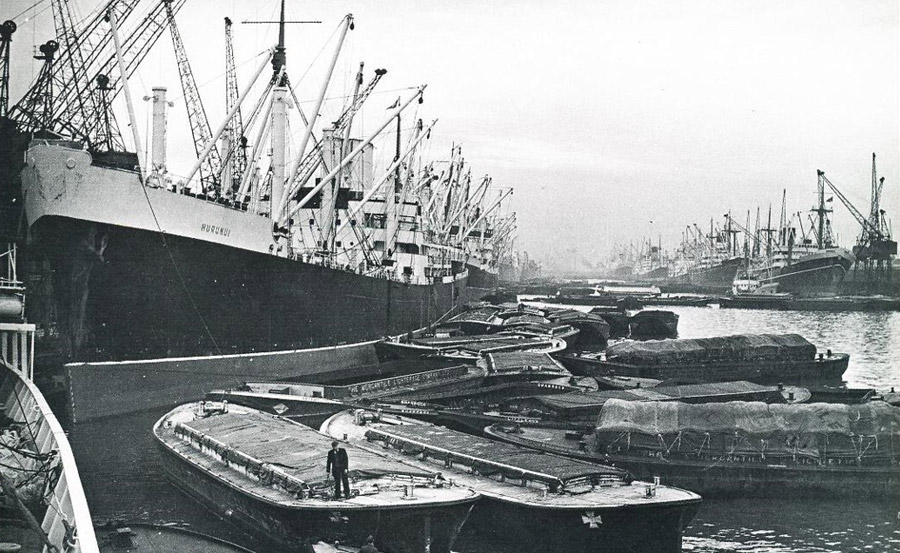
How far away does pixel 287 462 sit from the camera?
1828 centimetres

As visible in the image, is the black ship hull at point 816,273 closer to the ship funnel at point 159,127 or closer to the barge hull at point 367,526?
the ship funnel at point 159,127

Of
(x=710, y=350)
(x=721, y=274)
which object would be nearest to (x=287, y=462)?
(x=710, y=350)

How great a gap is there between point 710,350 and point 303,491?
36.2m

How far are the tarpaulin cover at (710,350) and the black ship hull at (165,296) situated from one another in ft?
53.4

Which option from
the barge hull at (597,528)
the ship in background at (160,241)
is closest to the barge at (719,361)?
the ship in background at (160,241)

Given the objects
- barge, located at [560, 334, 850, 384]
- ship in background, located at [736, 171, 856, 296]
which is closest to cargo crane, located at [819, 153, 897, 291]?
ship in background, located at [736, 171, 856, 296]

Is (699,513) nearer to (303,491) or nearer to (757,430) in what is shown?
(757,430)

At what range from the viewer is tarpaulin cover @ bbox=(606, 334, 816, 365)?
154 ft

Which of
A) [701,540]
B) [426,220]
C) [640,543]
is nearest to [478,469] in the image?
[640,543]

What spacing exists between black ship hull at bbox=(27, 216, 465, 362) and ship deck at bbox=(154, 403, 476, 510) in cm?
800

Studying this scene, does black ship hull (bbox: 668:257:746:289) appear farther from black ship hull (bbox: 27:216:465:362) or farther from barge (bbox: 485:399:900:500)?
barge (bbox: 485:399:900:500)

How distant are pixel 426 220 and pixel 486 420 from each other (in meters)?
57.6

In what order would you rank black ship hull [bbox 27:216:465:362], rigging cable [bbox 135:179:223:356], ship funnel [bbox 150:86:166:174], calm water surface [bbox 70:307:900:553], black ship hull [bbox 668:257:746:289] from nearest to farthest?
calm water surface [bbox 70:307:900:553] → black ship hull [bbox 27:216:465:362] → rigging cable [bbox 135:179:223:356] → ship funnel [bbox 150:86:166:174] → black ship hull [bbox 668:257:746:289]

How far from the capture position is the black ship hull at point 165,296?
30.5 m
